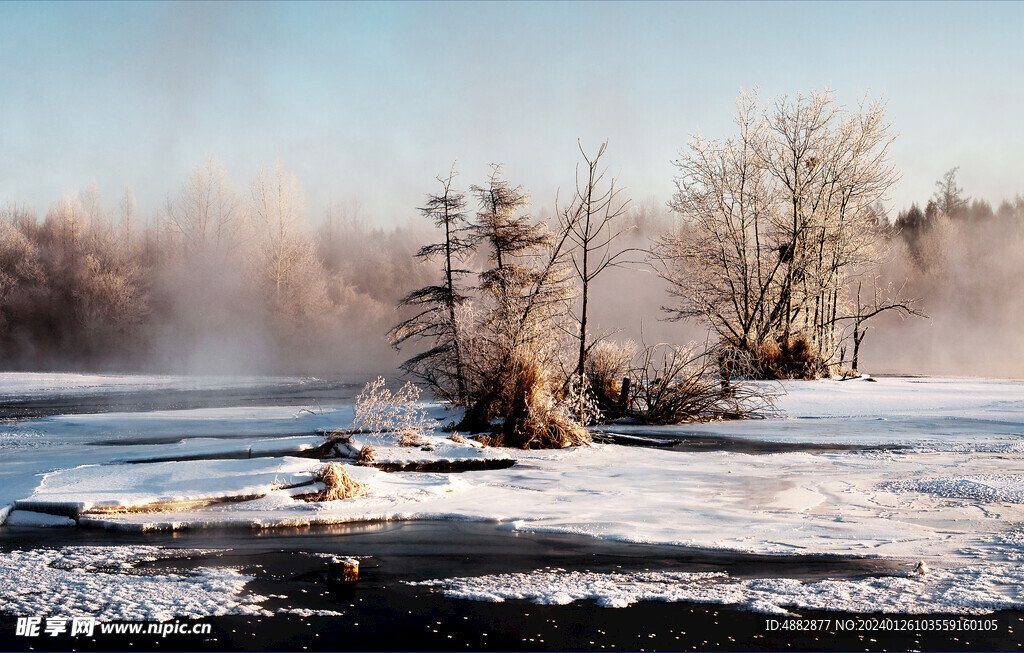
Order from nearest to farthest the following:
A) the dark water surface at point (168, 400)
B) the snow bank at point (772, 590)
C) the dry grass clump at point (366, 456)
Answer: the snow bank at point (772, 590) < the dry grass clump at point (366, 456) < the dark water surface at point (168, 400)

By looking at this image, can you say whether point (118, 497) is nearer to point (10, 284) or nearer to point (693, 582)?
point (693, 582)

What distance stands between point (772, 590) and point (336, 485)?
4.62m

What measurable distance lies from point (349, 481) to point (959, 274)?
63.0 m

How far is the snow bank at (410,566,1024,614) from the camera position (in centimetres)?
482

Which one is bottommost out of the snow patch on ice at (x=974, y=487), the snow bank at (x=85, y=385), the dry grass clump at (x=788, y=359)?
the snow patch on ice at (x=974, y=487)

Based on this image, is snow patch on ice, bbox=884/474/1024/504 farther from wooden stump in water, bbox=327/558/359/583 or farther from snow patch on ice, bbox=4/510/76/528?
snow patch on ice, bbox=4/510/76/528

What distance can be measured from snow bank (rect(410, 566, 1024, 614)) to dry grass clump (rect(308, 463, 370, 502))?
3105mm

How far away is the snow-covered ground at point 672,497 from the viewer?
5219 mm

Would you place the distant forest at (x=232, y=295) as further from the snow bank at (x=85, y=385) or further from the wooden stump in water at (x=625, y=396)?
the wooden stump in water at (x=625, y=396)

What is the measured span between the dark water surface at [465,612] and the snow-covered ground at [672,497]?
0.80ft

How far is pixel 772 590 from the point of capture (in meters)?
5.09

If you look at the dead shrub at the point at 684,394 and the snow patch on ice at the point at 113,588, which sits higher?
the dead shrub at the point at 684,394

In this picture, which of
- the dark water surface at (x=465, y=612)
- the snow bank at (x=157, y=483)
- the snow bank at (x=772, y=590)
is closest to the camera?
the dark water surface at (x=465, y=612)

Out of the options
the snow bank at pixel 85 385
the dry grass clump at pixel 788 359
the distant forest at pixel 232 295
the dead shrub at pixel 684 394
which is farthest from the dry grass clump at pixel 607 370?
the distant forest at pixel 232 295
